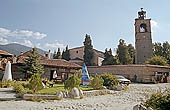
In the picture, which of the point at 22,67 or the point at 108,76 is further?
the point at 22,67

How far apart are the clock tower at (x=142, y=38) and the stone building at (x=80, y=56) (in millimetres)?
13064

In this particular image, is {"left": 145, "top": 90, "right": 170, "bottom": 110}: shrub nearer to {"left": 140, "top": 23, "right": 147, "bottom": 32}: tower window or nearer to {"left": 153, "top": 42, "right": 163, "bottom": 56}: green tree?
{"left": 140, "top": 23, "right": 147, "bottom": 32}: tower window

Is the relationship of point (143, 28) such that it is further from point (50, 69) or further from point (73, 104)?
point (73, 104)

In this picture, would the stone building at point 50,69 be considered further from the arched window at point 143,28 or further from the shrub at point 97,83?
the arched window at point 143,28

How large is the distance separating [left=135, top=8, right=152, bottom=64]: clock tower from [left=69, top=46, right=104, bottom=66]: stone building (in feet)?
42.9

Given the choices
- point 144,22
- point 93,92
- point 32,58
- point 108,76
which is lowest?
point 93,92

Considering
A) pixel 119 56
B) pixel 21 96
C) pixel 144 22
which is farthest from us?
pixel 119 56

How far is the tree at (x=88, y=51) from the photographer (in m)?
49.1

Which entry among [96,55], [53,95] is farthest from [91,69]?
[53,95]

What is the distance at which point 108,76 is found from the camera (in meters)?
18.0

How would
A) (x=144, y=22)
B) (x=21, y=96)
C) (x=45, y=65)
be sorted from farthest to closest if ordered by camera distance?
(x=144, y=22), (x=45, y=65), (x=21, y=96)

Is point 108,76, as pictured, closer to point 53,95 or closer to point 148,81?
point 53,95

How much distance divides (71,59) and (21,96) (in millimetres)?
43325

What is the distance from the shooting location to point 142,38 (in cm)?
4275
